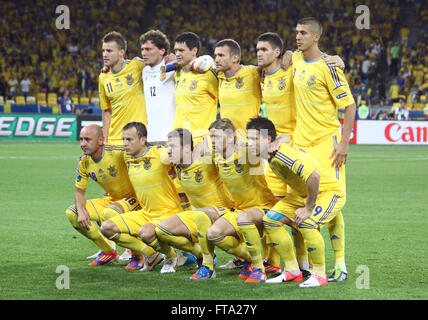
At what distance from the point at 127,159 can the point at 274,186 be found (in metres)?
1.50

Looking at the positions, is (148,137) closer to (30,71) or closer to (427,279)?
(427,279)

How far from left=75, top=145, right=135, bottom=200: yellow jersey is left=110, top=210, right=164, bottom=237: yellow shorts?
446 mm

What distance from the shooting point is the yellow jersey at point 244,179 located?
6137 mm

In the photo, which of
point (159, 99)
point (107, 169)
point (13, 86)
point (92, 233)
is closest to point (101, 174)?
point (107, 169)

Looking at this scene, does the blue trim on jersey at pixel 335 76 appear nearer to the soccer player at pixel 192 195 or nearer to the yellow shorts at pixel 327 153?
the yellow shorts at pixel 327 153

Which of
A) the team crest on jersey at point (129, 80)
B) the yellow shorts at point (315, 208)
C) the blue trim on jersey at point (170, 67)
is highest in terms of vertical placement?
the blue trim on jersey at point (170, 67)

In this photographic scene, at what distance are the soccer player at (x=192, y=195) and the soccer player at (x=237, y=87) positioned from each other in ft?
1.92

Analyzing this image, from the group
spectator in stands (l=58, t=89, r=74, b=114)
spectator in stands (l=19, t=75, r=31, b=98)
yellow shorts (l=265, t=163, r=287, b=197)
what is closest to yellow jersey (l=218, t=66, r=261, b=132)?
yellow shorts (l=265, t=163, r=287, b=197)

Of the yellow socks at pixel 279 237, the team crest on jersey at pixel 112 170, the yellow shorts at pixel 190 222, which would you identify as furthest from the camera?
the team crest on jersey at pixel 112 170

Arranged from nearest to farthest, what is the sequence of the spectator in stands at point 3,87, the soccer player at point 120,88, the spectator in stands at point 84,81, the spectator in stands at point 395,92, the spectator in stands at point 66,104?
the soccer player at point 120,88, the spectator in stands at point 66,104, the spectator in stands at point 395,92, the spectator in stands at point 3,87, the spectator in stands at point 84,81

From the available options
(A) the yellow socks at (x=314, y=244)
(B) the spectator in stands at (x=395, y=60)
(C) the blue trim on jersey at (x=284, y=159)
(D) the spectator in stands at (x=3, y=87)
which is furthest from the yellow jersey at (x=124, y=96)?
(B) the spectator in stands at (x=395, y=60)

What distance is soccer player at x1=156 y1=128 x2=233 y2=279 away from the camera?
6184 millimetres

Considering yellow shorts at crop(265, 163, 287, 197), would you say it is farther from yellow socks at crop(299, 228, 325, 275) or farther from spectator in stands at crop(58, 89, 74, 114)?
spectator in stands at crop(58, 89, 74, 114)

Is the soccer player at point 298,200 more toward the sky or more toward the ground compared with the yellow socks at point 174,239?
more toward the sky
